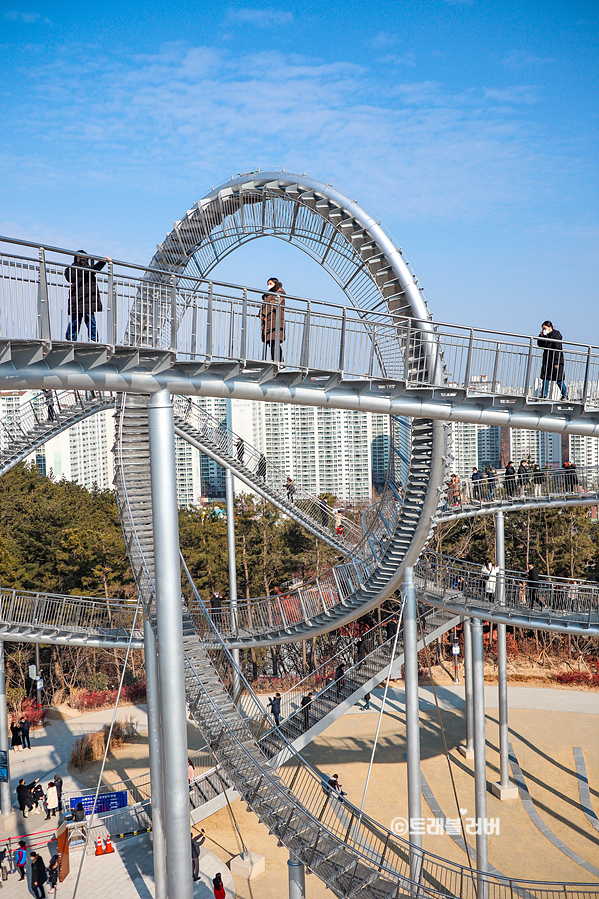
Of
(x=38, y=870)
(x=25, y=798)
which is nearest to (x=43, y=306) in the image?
(x=38, y=870)

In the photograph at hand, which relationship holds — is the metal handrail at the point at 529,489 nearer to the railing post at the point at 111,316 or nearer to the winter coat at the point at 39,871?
the winter coat at the point at 39,871

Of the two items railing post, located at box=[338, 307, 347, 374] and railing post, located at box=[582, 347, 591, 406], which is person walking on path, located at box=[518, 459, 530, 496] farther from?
railing post, located at box=[338, 307, 347, 374]

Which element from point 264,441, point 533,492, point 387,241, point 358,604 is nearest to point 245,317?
point 387,241

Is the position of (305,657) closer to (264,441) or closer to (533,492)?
(533,492)

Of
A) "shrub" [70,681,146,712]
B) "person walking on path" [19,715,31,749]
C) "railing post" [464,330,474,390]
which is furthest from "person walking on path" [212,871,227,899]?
"shrub" [70,681,146,712]

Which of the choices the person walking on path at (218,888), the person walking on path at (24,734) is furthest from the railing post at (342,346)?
the person walking on path at (24,734)

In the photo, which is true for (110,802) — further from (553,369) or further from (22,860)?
(553,369)
